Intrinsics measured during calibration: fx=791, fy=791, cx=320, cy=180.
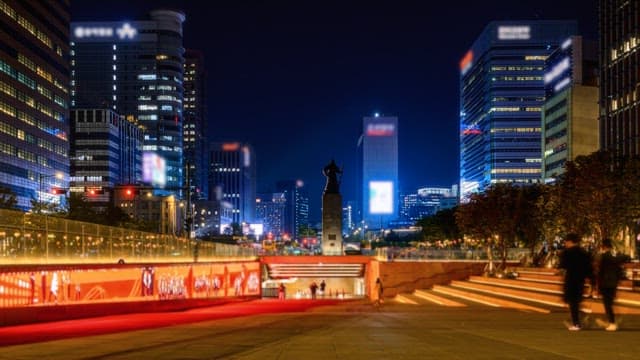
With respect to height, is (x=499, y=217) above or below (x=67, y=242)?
above

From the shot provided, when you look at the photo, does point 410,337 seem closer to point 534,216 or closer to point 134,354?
point 134,354

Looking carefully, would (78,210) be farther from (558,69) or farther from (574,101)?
(558,69)

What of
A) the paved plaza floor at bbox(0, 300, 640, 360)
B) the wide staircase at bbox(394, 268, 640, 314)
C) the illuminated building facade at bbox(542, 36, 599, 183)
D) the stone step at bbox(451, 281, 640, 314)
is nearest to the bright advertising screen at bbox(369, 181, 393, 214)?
the illuminated building facade at bbox(542, 36, 599, 183)

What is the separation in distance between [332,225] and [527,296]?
6371 centimetres

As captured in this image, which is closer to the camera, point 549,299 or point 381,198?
point 549,299

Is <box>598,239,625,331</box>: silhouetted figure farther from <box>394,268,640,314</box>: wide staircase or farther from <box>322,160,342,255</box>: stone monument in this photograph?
<box>322,160,342,255</box>: stone monument

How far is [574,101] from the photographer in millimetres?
128500

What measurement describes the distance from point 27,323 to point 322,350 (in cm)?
1384

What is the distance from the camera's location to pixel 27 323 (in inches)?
951

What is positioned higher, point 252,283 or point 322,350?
point 322,350

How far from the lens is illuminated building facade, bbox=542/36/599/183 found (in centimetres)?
12838

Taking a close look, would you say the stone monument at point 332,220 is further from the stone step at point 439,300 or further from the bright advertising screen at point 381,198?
the bright advertising screen at point 381,198

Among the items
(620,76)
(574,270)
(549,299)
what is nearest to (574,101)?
(620,76)

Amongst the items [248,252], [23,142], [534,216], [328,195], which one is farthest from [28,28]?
[534,216]
